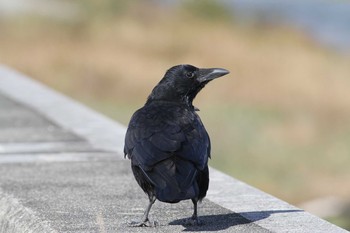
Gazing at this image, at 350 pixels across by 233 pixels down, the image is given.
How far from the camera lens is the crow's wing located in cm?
592

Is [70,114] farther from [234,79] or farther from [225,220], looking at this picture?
[234,79]

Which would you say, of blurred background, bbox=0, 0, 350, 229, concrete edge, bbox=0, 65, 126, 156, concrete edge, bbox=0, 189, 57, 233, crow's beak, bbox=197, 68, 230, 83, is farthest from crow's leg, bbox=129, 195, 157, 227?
blurred background, bbox=0, 0, 350, 229

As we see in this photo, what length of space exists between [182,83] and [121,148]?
96.2 inches

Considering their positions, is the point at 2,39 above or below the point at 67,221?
below

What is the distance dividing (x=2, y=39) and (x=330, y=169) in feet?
62.1

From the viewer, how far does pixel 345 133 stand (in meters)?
19.2

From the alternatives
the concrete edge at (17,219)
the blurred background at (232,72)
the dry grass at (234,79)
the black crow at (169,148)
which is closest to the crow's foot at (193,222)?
the black crow at (169,148)

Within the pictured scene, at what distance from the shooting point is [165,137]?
6.02m

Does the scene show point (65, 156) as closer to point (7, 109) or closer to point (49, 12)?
point (7, 109)

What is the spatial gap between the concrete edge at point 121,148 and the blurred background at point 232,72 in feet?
8.67

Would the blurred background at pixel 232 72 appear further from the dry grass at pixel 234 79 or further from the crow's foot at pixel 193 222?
the crow's foot at pixel 193 222

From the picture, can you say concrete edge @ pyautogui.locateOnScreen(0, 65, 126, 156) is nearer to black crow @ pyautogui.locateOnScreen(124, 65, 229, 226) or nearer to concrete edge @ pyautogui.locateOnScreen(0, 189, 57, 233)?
concrete edge @ pyautogui.locateOnScreen(0, 189, 57, 233)

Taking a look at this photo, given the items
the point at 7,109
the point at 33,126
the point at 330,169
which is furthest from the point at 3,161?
the point at 330,169

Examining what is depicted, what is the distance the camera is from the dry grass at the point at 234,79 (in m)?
15.9
